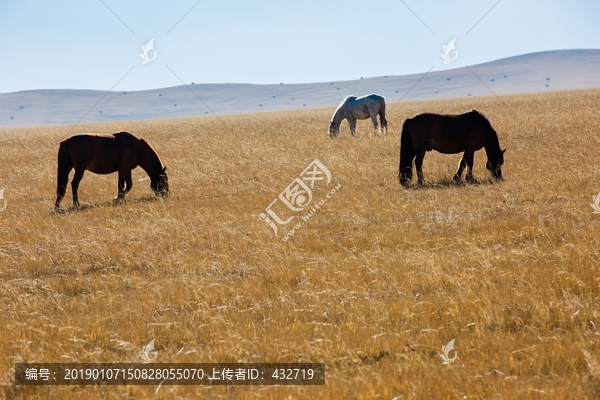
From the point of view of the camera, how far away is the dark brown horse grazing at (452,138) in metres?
14.1

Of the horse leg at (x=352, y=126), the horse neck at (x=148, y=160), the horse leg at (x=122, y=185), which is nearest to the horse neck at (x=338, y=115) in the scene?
the horse leg at (x=352, y=126)

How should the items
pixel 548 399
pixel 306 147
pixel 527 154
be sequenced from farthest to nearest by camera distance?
pixel 306 147 → pixel 527 154 → pixel 548 399

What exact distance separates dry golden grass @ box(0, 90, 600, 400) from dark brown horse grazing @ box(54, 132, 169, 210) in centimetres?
64

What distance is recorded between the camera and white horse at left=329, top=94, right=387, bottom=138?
2725cm

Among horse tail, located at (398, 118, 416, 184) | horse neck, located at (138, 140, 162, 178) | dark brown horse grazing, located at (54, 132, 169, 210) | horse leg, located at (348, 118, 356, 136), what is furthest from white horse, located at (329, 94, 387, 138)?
dark brown horse grazing, located at (54, 132, 169, 210)

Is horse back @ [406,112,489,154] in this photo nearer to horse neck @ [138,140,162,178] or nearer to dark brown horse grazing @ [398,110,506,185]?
dark brown horse grazing @ [398,110,506,185]

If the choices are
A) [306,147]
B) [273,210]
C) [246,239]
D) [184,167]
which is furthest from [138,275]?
[306,147]

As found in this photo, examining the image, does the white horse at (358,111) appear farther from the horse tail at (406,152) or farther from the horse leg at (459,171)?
the horse leg at (459,171)

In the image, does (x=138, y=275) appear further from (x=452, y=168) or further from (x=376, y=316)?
(x=452, y=168)

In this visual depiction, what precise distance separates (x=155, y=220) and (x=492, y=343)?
743cm

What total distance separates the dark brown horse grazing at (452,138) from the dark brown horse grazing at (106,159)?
554cm

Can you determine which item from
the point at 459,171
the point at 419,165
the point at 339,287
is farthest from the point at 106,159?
the point at 339,287

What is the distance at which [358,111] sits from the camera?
1100 inches

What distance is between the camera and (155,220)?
37.3ft
